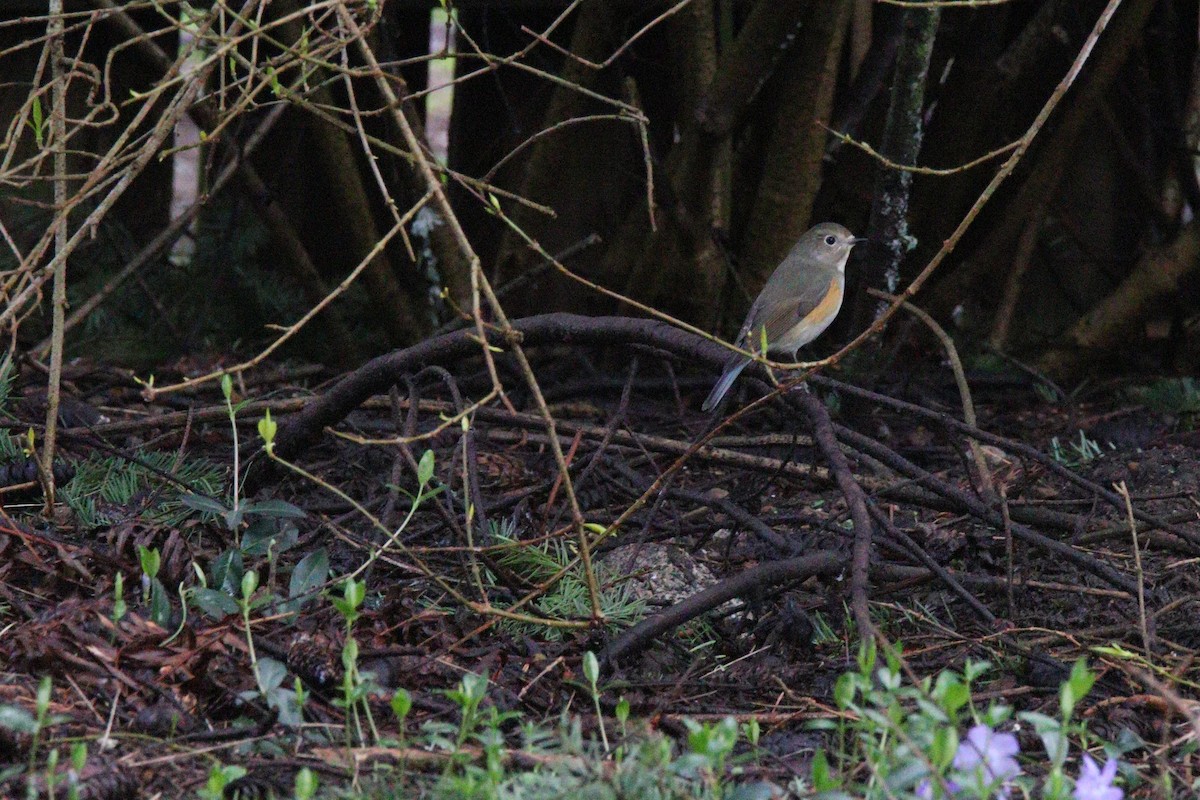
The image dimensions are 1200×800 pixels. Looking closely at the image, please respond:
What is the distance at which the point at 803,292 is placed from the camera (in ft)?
16.8

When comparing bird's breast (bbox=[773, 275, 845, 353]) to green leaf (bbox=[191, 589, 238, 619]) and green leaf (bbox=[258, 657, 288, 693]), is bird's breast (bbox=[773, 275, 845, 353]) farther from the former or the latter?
green leaf (bbox=[258, 657, 288, 693])

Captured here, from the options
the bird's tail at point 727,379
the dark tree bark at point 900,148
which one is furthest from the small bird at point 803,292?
the bird's tail at point 727,379

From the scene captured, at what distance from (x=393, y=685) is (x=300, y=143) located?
12.4ft

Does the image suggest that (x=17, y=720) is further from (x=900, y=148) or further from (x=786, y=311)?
(x=786, y=311)

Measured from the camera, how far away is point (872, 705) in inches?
104

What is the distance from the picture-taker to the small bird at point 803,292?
509 centimetres

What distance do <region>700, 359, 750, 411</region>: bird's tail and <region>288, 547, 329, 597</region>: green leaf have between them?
1054mm

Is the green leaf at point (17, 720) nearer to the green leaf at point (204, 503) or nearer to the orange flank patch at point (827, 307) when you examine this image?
the green leaf at point (204, 503)

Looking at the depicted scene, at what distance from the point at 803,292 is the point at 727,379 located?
108 centimetres

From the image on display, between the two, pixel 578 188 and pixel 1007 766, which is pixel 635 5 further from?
pixel 1007 766

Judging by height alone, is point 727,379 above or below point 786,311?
above

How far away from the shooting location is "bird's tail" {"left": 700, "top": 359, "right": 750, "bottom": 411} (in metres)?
3.23

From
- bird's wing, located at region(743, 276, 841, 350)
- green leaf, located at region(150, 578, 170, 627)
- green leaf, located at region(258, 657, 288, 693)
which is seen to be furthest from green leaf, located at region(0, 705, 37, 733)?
bird's wing, located at region(743, 276, 841, 350)

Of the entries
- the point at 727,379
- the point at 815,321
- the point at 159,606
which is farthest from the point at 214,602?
the point at 815,321
